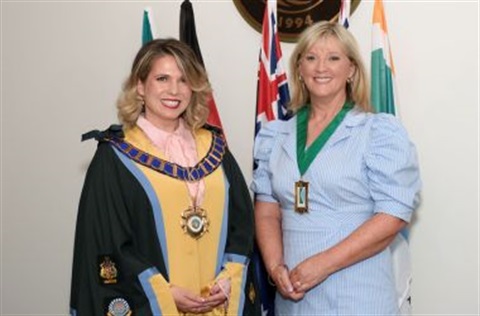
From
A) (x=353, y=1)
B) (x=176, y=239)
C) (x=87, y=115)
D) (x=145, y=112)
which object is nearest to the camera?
(x=176, y=239)

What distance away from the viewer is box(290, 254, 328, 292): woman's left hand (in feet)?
5.85

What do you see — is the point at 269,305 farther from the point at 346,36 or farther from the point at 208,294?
the point at 346,36

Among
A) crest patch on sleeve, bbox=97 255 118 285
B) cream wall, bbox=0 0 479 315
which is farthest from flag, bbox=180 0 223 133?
crest patch on sleeve, bbox=97 255 118 285

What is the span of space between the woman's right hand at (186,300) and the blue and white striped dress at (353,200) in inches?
12.5

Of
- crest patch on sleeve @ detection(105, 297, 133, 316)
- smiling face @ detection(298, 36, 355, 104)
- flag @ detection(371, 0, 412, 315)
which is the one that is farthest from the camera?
flag @ detection(371, 0, 412, 315)

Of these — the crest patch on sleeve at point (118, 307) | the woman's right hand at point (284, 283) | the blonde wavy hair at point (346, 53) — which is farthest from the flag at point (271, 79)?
the crest patch on sleeve at point (118, 307)

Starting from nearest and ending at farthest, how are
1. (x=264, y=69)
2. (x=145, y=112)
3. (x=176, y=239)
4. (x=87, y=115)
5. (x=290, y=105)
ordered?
(x=176, y=239) < (x=145, y=112) < (x=290, y=105) < (x=264, y=69) < (x=87, y=115)

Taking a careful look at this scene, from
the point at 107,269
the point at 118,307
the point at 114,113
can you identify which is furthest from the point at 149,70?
the point at 114,113

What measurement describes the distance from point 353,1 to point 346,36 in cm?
73

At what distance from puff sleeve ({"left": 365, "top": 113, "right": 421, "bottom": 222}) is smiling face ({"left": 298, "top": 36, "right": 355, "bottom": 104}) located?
204mm

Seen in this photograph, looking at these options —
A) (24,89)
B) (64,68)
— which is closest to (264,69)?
(64,68)

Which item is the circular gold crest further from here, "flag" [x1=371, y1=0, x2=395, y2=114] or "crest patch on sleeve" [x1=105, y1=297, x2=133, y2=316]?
"crest patch on sleeve" [x1=105, y1=297, x2=133, y2=316]

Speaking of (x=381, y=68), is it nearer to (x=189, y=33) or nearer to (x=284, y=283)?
(x=189, y=33)

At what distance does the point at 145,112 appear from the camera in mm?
1884
